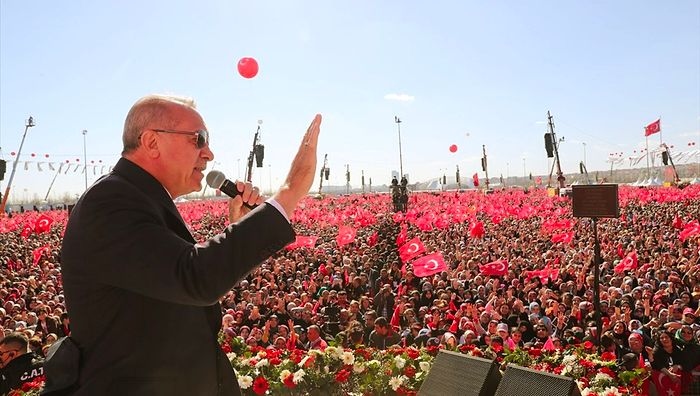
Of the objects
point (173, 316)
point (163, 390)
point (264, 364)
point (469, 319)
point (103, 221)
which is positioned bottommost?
point (469, 319)

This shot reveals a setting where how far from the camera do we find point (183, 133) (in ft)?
5.64

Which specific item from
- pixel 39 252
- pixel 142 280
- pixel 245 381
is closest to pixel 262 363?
pixel 245 381

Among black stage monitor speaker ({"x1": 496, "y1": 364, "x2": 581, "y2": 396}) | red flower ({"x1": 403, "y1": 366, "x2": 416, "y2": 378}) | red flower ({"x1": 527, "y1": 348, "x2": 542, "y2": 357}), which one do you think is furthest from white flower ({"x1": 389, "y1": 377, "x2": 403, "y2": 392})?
red flower ({"x1": 527, "y1": 348, "x2": 542, "y2": 357})

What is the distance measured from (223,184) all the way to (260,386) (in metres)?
2.68

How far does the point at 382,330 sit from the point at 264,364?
4.70 m

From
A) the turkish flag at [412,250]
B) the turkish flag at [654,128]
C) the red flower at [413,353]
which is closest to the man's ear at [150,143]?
the red flower at [413,353]

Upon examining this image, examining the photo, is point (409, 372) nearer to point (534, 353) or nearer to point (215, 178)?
point (534, 353)

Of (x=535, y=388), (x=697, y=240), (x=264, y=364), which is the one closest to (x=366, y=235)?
(x=697, y=240)

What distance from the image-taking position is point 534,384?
287cm

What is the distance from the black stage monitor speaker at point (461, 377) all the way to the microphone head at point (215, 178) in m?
1.90

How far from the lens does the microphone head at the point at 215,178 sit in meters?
2.21

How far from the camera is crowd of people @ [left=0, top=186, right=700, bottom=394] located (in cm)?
845

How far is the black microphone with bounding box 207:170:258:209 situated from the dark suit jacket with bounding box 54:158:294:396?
1.44 feet

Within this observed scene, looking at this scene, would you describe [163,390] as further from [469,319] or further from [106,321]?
[469,319]
